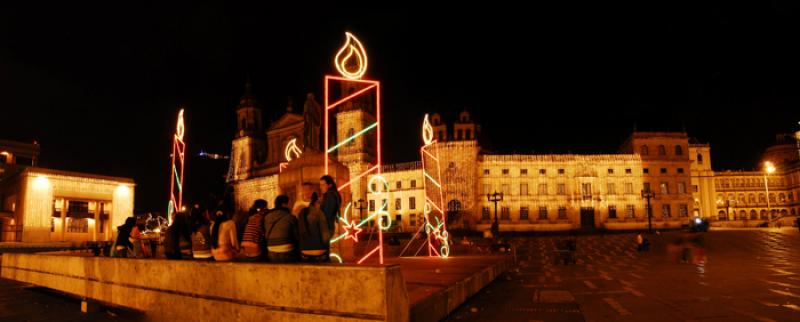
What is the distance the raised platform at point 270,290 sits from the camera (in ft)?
14.0

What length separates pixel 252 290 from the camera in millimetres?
5062

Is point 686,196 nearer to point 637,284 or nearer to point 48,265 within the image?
point 637,284

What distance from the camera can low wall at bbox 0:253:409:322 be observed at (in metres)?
4.24

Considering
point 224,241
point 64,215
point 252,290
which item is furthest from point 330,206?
point 64,215

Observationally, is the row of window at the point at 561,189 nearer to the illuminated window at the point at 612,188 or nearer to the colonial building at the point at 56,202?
the illuminated window at the point at 612,188

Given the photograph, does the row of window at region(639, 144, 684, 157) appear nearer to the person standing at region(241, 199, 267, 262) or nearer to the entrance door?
the entrance door

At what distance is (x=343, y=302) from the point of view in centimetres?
432

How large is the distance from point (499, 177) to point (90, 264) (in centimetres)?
5189

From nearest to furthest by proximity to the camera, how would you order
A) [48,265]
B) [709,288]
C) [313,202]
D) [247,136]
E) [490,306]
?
1. [313,202]
2. [490,306]
3. [709,288]
4. [48,265]
5. [247,136]

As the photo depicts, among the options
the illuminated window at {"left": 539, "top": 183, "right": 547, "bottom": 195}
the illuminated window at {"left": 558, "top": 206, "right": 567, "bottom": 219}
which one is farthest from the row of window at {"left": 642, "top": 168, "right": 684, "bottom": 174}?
the illuminated window at {"left": 539, "top": 183, "right": 547, "bottom": 195}

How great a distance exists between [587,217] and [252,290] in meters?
57.6

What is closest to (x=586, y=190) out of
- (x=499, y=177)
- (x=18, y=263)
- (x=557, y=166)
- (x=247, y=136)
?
(x=557, y=166)

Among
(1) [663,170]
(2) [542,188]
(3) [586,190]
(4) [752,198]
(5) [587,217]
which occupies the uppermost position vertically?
(1) [663,170]

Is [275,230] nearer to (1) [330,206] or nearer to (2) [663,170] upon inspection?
(1) [330,206]
